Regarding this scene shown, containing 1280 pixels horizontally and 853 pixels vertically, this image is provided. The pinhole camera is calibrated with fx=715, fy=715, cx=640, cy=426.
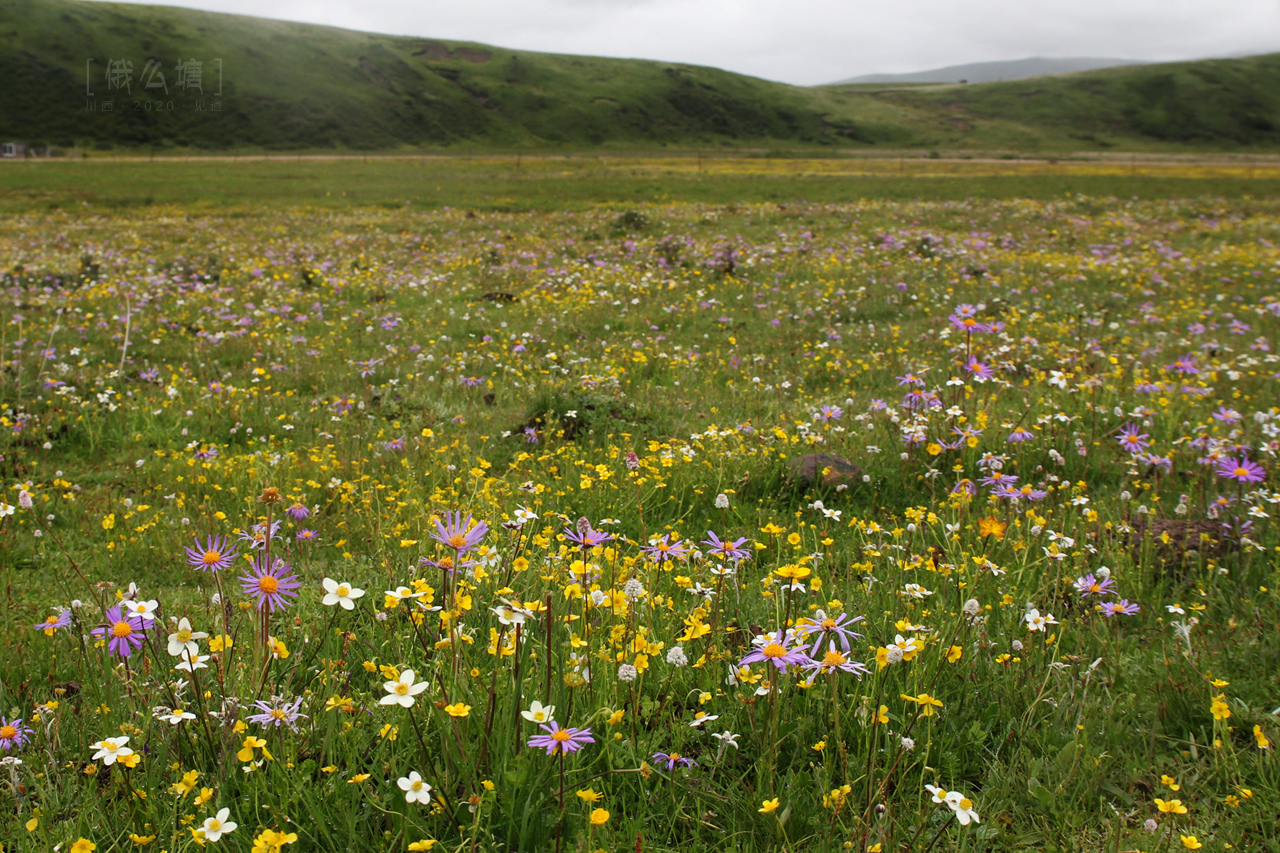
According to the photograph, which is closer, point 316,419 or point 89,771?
point 89,771

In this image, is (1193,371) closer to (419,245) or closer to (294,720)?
(294,720)

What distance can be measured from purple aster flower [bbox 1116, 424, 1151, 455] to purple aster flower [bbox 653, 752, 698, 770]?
392 centimetres

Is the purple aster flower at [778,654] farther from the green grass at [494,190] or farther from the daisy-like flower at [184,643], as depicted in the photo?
the green grass at [494,190]

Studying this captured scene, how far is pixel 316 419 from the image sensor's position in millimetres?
6414

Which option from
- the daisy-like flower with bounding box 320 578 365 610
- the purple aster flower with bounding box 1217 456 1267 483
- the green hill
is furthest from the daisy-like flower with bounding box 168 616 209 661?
the green hill

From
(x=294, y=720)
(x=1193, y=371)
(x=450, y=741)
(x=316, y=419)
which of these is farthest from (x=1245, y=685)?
(x=316, y=419)

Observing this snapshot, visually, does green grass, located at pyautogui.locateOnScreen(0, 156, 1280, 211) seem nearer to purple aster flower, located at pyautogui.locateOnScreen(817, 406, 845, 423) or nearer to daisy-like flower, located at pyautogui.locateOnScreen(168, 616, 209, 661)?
purple aster flower, located at pyautogui.locateOnScreen(817, 406, 845, 423)

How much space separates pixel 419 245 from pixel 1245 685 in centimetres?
1718

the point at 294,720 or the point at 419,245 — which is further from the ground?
the point at 419,245

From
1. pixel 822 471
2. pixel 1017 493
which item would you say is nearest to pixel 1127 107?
pixel 822 471

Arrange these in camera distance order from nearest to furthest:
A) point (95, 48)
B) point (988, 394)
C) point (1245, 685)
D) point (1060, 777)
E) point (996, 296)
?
point (1060, 777) → point (1245, 685) → point (988, 394) → point (996, 296) → point (95, 48)

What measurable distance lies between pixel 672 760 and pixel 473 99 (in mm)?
170696

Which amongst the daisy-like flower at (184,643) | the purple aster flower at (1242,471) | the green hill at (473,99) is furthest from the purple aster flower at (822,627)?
the green hill at (473,99)

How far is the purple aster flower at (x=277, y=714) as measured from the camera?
209 cm
